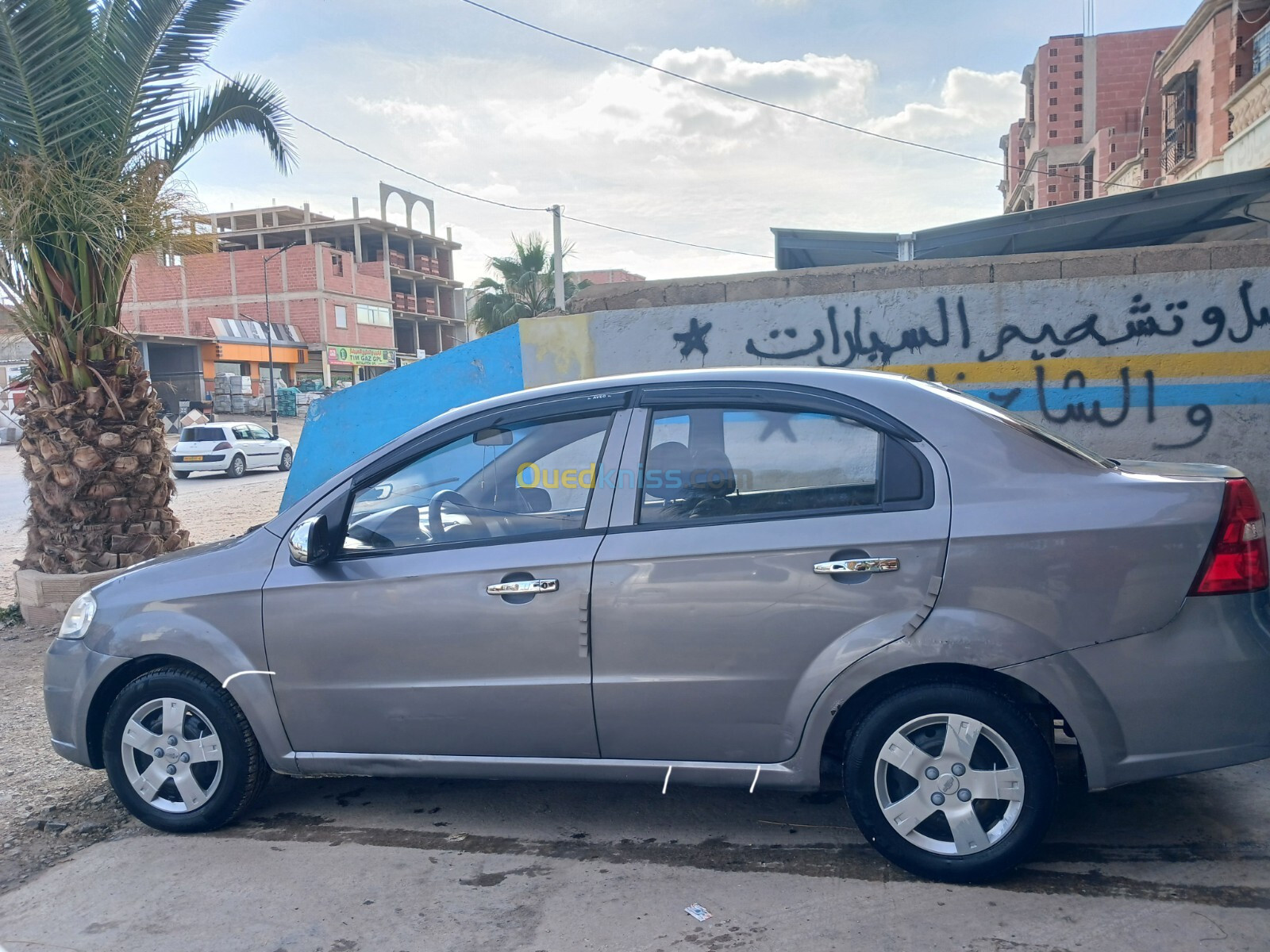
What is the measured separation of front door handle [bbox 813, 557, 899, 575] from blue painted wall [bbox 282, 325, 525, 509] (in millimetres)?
5149

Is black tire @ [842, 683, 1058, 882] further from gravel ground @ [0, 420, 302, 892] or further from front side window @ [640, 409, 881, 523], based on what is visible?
gravel ground @ [0, 420, 302, 892]

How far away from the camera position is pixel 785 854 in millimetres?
3496

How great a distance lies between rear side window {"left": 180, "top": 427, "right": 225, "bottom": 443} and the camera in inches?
1016

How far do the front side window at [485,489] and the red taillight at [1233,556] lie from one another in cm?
195

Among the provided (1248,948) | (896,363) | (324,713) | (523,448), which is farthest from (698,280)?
(1248,948)

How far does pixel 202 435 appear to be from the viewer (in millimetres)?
→ 25891

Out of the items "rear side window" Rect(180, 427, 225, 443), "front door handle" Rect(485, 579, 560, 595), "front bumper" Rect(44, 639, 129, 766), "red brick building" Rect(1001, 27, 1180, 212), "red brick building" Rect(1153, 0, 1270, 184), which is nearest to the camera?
"front door handle" Rect(485, 579, 560, 595)

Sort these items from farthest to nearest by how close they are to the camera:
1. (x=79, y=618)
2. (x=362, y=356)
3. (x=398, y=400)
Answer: (x=362, y=356) < (x=398, y=400) < (x=79, y=618)

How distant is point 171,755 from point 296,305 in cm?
5473

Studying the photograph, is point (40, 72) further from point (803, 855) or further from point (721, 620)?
point (803, 855)

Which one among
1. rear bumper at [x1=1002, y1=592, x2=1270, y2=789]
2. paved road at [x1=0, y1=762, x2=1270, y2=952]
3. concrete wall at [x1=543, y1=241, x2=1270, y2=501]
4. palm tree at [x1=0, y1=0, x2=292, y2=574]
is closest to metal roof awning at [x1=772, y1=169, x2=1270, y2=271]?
concrete wall at [x1=543, y1=241, x2=1270, y2=501]

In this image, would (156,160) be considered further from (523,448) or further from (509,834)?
(509,834)

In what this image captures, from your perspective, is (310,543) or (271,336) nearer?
(310,543)

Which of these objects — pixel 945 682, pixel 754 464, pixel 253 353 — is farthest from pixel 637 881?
pixel 253 353
